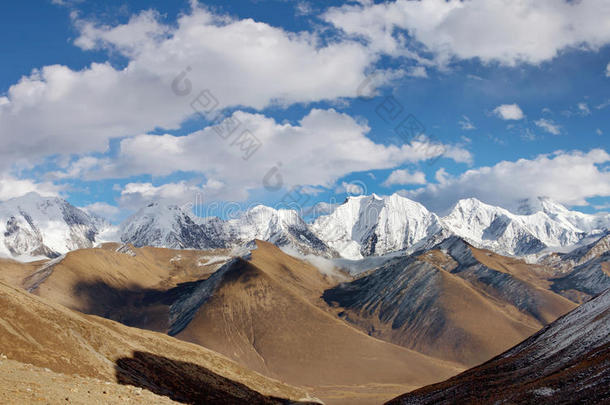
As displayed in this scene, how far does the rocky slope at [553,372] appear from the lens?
145 ft

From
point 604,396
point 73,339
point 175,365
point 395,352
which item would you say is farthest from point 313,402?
point 395,352

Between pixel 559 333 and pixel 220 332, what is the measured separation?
136642 millimetres

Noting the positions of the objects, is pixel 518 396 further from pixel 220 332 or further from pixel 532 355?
pixel 220 332

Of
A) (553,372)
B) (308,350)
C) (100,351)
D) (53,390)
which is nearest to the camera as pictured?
(53,390)

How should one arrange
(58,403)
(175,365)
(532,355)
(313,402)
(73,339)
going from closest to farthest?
1. (58,403)
2. (73,339)
3. (532,355)
4. (175,365)
5. (313,402)

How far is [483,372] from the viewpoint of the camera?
7050cm

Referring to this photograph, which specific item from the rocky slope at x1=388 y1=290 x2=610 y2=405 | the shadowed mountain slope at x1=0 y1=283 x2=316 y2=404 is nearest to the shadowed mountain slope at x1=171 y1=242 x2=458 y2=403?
the shadowed mountain slope at x1=0 y1=283 x2=316 y2=404

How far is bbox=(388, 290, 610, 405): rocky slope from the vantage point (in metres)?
44.1

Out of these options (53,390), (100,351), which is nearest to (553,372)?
(53,390)

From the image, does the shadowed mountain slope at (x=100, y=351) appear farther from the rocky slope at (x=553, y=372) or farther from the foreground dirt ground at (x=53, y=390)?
the rocky slope at (x=553, y=372)

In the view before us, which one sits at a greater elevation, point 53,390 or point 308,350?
point 53,390

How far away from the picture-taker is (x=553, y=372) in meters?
55.2

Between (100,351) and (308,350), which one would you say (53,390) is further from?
(308,350)

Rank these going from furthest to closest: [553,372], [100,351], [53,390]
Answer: [100,351], [553,372], [53,390]
